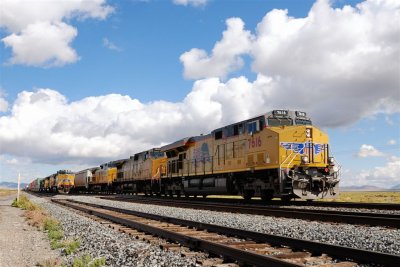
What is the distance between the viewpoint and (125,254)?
7.17m

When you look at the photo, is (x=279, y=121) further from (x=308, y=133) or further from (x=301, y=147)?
(x=301, y=147)

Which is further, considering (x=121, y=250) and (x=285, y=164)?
(x=285, y=164)

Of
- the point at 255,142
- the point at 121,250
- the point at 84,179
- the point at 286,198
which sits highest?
the point at 255,142

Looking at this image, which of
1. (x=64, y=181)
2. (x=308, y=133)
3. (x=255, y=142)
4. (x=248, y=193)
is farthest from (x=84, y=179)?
(x=308, y=133)

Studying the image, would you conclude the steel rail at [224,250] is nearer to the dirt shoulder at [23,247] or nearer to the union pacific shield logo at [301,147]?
the dirt shoulder at [23,247]

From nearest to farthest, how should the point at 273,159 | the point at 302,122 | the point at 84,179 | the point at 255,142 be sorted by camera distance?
1. the point at 273,159
2. the point at 302,122
3. the point at 255,142
4. the point at 84,179

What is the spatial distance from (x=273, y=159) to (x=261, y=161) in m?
0.93

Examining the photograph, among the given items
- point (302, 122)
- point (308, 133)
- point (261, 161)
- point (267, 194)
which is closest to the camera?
point (308, 133)

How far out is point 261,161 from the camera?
18125mm

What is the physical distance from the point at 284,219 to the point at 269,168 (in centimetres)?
573

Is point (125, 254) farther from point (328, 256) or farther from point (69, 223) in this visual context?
point (69, 223)

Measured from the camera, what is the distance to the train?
1684 centimetres

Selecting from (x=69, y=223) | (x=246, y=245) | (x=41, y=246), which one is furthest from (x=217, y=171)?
(x=246, y=245)

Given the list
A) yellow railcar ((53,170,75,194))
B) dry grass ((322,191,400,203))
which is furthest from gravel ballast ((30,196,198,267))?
yellow railcar ((53,170,75,194))
